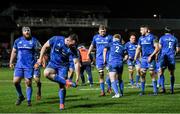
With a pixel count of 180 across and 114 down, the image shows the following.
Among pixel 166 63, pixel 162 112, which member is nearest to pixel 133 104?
pixel 162 112

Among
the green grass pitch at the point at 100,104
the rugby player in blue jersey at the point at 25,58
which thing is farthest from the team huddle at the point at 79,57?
the green grass pitch at the point at 100,104

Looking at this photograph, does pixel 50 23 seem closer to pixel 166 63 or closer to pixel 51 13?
pixel 51 13

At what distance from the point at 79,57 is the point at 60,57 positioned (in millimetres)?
1566

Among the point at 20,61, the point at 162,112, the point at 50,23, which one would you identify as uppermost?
the point at 50,23

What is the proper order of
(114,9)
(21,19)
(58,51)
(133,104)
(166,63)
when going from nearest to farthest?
1. (58,51)
2. (133,104)
3. (166,63)
4. (21,19)
5. (114,9)

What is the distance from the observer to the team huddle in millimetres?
12383

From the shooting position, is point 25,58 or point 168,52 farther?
point 168,52

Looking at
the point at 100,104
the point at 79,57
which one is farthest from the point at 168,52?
the point at 100,104

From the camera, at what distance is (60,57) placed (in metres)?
12.6

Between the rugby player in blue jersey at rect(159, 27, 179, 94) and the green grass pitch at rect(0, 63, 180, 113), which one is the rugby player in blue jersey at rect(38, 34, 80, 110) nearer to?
the green grass pitch at rect(0, 63, 180, 113)

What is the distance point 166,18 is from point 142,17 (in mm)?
4176

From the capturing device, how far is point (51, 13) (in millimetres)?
80688

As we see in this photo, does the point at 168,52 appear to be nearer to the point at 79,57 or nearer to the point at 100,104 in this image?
the point at 79,57

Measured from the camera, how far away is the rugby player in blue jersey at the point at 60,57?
1225 cm
